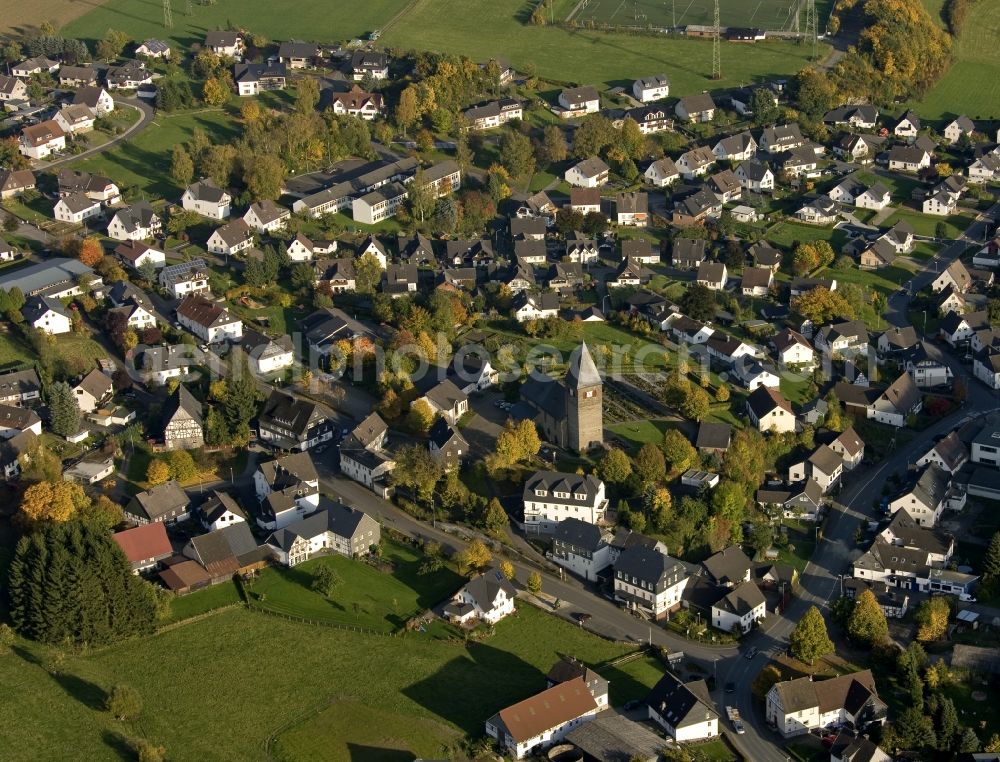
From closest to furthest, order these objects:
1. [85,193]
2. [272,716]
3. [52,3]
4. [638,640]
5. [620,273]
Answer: [272,716]
[638,640]
[620,273]
[85,193]
[52,3]

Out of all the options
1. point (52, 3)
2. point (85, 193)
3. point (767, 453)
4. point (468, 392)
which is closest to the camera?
point (767, 453)

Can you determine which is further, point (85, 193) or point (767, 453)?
point (85, 193)

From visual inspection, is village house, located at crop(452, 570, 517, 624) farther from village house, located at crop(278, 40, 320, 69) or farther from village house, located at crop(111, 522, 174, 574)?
village house, located at crop(278, 40, 320, 69)

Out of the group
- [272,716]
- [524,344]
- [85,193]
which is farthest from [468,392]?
[85,193]

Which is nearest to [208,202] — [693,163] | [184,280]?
[184,280]

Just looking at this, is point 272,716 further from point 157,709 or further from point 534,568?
point 534,568

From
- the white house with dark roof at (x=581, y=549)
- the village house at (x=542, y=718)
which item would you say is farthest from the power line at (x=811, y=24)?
the village house at (x=542, y=718)

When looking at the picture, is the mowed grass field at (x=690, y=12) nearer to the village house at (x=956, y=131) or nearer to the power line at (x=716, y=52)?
the power line at (x=716, y=52)

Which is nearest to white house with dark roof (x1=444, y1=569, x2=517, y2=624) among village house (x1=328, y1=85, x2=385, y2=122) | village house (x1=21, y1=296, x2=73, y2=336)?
village house (x1=21, y1=296, x2=73, y2=336)
